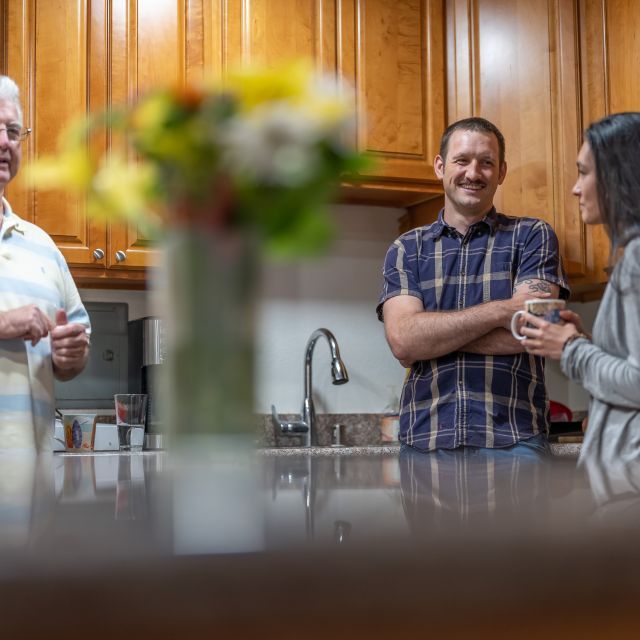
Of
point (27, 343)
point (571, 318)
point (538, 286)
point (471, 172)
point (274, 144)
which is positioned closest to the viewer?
point (274, 144)

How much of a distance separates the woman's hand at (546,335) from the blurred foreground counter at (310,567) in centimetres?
83

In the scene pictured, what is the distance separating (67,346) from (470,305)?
0.89 m

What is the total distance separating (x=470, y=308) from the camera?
2.06m

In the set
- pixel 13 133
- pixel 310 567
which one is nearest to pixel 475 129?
pixel 13 133

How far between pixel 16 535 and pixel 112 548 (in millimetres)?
79

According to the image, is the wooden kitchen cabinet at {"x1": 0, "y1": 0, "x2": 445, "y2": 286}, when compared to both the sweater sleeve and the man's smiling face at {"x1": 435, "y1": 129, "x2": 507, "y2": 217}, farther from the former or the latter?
the sweater sleeve

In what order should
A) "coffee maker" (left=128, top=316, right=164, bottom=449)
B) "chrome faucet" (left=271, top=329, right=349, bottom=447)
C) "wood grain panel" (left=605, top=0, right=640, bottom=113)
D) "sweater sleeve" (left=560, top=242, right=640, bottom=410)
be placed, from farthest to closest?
"chrome faucet" (left=271, top=329, right=349, bottom=447)
"coffee maker" (left=128, top=316, right=164, bottom=449)
"wood grain panel" (left=605, top=0, right=640, bottom=113)
"sweater sleeve" (left=560, top=242, right=640, bottom=410)

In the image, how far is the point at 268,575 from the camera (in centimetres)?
39

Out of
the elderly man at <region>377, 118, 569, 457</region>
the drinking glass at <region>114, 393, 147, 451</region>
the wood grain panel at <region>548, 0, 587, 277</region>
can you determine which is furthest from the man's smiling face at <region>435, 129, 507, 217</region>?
the drinking glass at <region>114, 393, 147, 451</region>

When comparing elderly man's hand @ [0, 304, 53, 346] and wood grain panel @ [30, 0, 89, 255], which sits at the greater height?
wood grain panel @ [30, 0, 89, 255]

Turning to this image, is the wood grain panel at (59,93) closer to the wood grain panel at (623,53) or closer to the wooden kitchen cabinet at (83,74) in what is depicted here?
the wooden kitchen cabinet at (83,74)

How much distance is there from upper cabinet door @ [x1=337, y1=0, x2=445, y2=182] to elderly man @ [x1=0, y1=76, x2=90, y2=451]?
46.6 inches

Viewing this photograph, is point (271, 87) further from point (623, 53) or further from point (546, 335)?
point (623, 53)

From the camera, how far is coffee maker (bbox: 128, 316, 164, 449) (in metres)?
2.79
